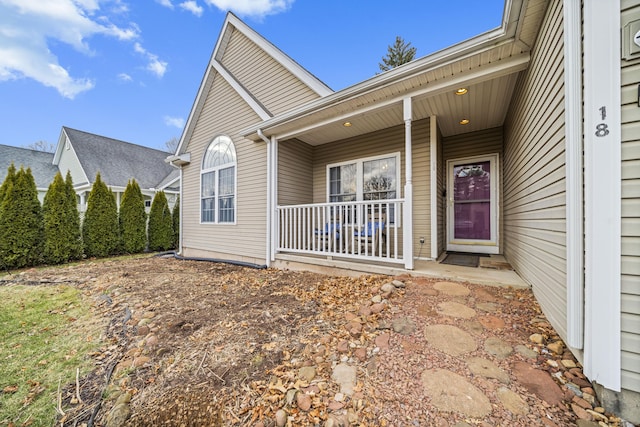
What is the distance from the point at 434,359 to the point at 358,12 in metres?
14.2

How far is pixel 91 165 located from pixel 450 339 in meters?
16.5

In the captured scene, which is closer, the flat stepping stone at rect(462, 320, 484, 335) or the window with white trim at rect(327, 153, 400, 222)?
the flat stepping stone at rect(462, 320, 484, 335)

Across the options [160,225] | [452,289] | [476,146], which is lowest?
[452,289]

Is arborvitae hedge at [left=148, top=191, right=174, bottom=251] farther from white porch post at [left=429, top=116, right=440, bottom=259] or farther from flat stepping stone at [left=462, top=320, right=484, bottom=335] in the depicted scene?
flat stepping stone at [left=462, top=320, right=484, bottom=335]

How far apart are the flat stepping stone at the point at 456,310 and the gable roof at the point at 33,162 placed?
18.2 metres

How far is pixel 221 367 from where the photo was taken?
207 cm

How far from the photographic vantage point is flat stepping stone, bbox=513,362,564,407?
56.2 inches

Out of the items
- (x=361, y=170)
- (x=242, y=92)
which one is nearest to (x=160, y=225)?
(x=242, y=92)

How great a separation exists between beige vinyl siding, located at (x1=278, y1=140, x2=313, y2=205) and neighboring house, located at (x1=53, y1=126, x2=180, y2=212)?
27.8 feet

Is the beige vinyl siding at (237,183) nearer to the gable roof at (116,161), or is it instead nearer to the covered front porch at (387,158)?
the covered front porch at (387,158)

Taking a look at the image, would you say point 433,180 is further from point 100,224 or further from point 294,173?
point 100,224

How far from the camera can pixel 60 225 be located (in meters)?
7.12

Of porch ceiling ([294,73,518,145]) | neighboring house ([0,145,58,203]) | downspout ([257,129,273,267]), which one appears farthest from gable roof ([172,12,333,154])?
neighboring house ([0,145,58,203])

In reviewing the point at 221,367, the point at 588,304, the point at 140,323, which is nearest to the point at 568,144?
the point at 588,304
